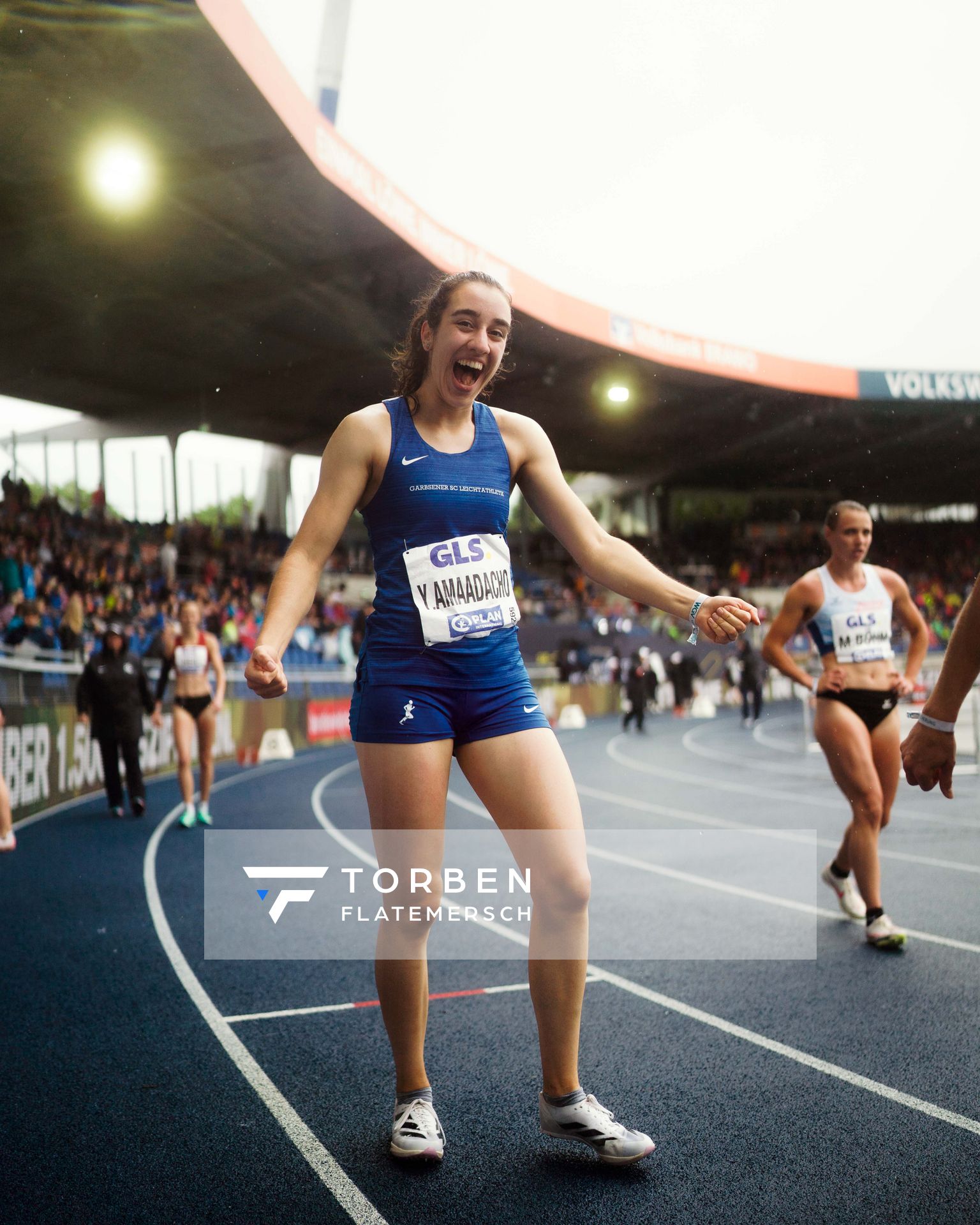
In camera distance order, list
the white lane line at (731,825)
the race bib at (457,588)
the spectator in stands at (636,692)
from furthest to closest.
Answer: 1. the spectator in stands at (636,692)
2. the white lane line at (731,825)
3. the race bib at (457,588)

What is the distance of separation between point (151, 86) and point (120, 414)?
34.9 ft

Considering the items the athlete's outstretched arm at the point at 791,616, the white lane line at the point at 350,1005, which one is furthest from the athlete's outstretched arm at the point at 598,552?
the athlete's outstretched arm at the point at 791,616

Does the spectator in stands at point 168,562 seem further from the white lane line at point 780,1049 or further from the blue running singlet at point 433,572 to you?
the blue running singlet at point 433,572

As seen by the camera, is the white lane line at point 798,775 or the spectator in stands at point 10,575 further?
the spectator in stands at point 10,575

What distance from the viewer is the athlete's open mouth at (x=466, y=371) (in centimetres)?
245

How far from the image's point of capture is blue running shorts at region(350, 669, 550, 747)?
2.37 m

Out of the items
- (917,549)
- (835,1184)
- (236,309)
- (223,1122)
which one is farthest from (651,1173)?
(917,549)

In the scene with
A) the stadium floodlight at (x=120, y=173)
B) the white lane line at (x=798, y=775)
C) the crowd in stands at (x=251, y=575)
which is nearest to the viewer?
the white lane line at (x=798, y=775)

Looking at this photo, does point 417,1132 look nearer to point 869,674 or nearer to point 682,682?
point 869,674

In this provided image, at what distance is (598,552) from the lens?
2549 millimetres

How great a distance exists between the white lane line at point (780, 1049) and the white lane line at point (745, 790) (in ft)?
9.94

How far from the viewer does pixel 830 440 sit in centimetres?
2661

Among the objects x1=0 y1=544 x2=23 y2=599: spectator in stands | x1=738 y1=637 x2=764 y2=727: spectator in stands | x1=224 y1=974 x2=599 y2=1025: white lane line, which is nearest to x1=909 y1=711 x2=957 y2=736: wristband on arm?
x1=224 y1=974 x2=599 y2=1025: white lane line

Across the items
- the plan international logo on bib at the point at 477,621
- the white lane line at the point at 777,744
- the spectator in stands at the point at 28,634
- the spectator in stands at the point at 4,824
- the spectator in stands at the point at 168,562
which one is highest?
the spectator in stands at the point at 168,562
